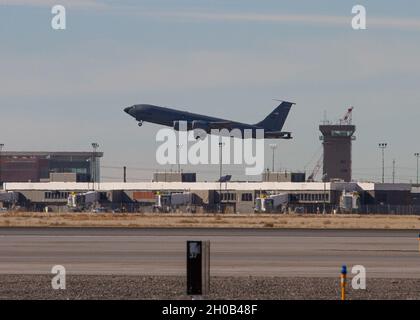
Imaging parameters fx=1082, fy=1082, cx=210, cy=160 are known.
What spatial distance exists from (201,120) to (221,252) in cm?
11348

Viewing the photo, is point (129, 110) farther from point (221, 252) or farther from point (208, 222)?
point (221, 252)

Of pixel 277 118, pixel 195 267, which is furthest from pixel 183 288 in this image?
pixel 277 118

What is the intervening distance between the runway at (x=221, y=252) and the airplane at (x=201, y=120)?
73101mm

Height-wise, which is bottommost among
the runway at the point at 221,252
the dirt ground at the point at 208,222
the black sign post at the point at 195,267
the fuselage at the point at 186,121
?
the dirt ground at the point at 208,222

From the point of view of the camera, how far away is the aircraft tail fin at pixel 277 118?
181375 mm

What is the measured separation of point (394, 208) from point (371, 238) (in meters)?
113

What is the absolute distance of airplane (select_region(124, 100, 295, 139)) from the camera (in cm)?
15700

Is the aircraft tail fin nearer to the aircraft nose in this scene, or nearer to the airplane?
the airplane

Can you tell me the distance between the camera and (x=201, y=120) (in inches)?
6732

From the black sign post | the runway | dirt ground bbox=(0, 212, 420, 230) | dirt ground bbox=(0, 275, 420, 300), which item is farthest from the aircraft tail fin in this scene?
the black sign post

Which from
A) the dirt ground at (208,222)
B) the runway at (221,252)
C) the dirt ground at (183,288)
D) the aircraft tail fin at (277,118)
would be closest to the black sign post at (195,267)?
the dirt ground at (183,288)

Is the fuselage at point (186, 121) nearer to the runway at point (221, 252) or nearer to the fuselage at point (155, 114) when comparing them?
the fuselage at point (155, 114)
